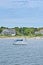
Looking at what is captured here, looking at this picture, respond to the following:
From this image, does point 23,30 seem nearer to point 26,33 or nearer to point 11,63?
point 26,33

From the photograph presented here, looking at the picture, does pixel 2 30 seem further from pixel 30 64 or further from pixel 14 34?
pixel 30 64

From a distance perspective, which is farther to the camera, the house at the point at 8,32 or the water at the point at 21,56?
the house at the point at 8,32

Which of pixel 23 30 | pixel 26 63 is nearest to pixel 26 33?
pixel 23 30

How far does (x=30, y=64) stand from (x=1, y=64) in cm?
360

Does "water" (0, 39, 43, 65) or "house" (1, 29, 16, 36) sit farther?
"house" (1, 29, 16, 36)

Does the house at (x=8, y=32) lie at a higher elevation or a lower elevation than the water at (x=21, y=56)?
lower

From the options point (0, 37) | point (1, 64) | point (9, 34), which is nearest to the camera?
point (1, 64)

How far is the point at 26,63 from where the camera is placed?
41281 mm

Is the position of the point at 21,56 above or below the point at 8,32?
above

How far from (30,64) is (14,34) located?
143 m

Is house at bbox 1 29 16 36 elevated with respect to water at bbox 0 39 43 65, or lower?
lower

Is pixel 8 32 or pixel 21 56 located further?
pixel 8 32

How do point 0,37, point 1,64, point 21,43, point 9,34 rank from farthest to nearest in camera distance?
point 9,34, point 0,37, point 21,43, point 1,64

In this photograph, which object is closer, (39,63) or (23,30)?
(39,63)
